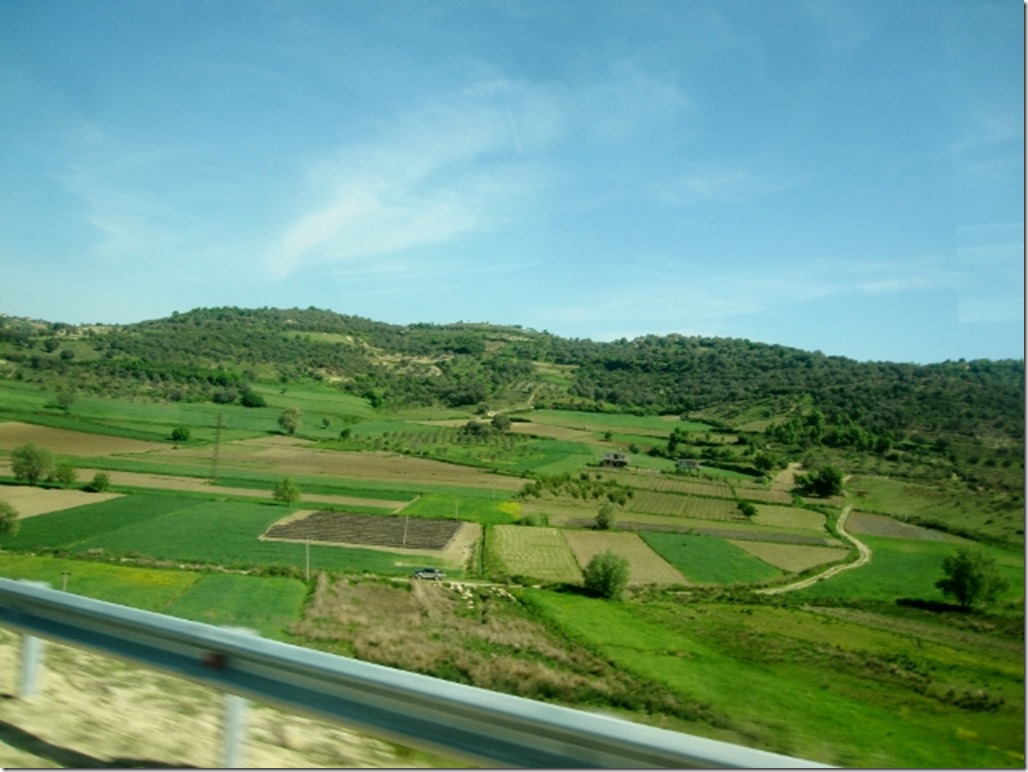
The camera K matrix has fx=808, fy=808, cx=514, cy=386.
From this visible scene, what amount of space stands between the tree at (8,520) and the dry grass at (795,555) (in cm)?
595

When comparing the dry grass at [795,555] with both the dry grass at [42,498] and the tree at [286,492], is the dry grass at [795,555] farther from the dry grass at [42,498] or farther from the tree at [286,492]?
the dry grass at [42,498]

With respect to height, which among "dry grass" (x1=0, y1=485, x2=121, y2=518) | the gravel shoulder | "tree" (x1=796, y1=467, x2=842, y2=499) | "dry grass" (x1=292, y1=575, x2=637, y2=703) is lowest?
the gravel shoulder

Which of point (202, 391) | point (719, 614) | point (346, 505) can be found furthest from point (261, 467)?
point (719, 614)

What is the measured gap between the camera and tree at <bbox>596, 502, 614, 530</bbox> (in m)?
6.64

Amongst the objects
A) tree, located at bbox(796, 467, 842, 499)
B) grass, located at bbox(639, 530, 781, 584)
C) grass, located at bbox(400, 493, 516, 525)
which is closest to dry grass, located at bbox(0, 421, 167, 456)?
grass, located at bbox(400, 493, 516, 525)

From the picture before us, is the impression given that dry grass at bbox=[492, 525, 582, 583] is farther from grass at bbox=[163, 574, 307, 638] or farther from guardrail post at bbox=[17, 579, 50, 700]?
guardrail post at bbox=[17, 579, 50, 700]

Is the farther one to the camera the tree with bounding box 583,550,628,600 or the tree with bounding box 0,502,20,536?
the tree with bounding box 0,502,20,536

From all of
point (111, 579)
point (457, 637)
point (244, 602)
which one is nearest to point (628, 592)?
point (457, 637)

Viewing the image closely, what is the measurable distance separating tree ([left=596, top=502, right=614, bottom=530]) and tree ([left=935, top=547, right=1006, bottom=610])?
2.66 m

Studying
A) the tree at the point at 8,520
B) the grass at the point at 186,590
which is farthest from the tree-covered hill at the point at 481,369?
the grass at the point at 186,590

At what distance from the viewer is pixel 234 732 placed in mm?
3590

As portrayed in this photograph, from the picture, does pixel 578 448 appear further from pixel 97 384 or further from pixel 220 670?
pixel 97 384

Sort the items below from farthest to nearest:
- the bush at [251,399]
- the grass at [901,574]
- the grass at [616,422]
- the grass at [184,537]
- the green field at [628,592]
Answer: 1. the bush at [251,399]
2. the grass at [616,422]
3. the grass at [184,537]
4. the grass at [901,574]
5. the green field at [628,592]

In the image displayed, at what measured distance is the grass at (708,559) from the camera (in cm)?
561
